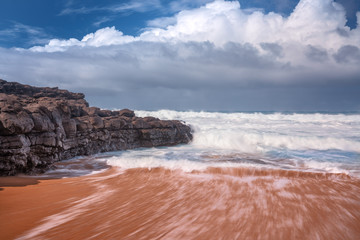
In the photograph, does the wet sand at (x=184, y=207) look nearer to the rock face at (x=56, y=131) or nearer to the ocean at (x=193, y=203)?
the ocean at (x=193, y=203)

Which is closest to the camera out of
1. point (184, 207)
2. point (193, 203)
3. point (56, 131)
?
point (184, 207)

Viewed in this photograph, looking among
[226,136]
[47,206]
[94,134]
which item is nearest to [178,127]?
[226,136]

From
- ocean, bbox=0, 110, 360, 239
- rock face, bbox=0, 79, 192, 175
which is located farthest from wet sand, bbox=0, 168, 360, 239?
rock face, bbox=0, 79, 192, 175

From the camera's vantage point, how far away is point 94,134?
11562 mm

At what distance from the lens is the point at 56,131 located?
8.71 meters

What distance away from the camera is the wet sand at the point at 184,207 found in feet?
10.5

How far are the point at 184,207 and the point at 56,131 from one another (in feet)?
21.8

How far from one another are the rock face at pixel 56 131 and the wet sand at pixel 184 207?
3.91 ft

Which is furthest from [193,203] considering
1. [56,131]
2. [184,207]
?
[56,131]

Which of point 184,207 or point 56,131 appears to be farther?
point 56,131

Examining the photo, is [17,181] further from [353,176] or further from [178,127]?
[178,127]

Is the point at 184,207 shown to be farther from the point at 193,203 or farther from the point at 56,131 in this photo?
the point at 56,131

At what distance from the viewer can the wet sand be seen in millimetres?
3199

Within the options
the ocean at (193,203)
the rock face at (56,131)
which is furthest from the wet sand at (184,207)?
the rock face at (56,131)
